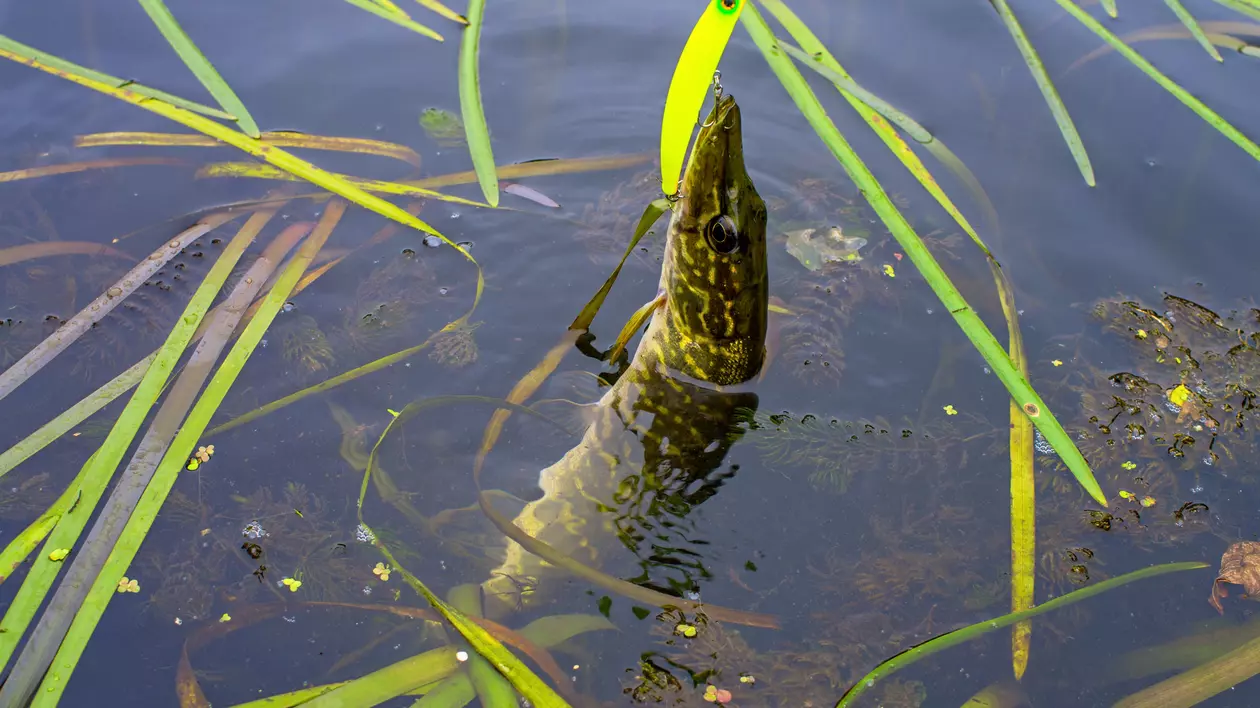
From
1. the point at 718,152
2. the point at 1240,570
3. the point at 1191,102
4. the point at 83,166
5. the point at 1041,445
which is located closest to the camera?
the point at 718,152

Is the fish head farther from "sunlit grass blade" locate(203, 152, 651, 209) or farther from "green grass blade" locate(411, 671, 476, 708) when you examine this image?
"sunlit grass blade" locate(203, 152, 651, 209)

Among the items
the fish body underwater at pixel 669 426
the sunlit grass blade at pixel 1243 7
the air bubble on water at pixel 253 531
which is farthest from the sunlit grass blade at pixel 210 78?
the sunlit grass blade at pixel 1243 7

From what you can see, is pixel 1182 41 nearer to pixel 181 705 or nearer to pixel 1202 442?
pixel 1202 442

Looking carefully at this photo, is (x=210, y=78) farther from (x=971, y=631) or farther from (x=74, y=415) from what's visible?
(x=971, y=631)

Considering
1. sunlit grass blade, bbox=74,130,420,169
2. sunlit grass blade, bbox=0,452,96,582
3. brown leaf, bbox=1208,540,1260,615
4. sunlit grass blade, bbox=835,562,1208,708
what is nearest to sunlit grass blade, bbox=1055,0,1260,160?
brown leaf, bbox=1208,540,1260,615

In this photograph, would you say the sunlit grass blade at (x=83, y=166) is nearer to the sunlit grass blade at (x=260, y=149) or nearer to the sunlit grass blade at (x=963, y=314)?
the sunlit grass blade at (x=260, y=149)

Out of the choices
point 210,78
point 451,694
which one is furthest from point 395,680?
point 210,78

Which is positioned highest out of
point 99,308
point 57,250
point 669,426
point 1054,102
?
point 1054,102

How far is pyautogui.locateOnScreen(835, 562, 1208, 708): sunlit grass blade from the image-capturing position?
10.1 feet

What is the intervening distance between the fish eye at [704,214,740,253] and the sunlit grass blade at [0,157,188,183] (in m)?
3.04

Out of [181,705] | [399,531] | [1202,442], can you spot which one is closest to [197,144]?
[399,531]

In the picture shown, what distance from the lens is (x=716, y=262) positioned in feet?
10.2

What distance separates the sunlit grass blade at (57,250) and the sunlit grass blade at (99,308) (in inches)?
6.5

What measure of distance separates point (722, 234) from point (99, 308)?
2.72 meters
